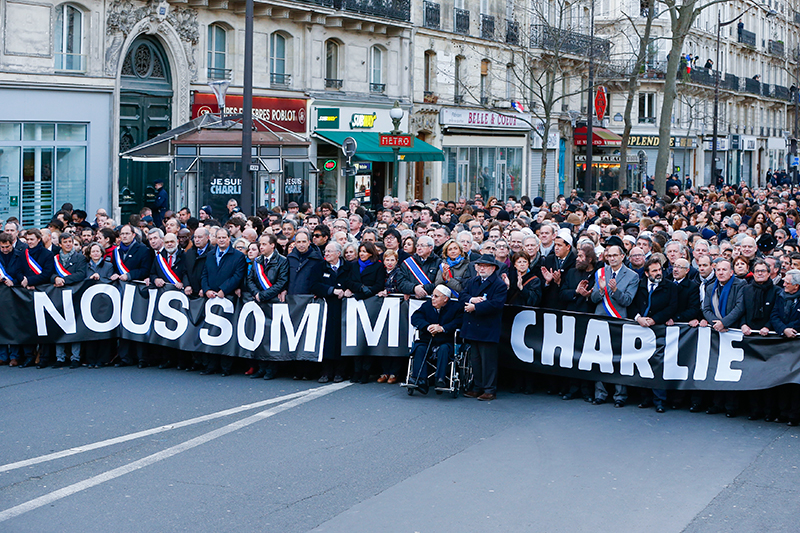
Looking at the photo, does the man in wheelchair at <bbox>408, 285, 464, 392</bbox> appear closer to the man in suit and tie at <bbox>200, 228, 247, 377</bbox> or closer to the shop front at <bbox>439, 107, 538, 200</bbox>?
the man in suit and tie at <bbox>200, 228, 247, 377</bbox>

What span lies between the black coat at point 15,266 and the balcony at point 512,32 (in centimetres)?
3220

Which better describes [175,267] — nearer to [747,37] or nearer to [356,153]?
[356,153]

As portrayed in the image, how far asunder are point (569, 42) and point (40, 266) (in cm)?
3594

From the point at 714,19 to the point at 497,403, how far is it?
60.5 meters

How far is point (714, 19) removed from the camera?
66500mm

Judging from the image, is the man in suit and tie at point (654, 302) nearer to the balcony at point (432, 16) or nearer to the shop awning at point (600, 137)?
the balcony at point (432, 16)

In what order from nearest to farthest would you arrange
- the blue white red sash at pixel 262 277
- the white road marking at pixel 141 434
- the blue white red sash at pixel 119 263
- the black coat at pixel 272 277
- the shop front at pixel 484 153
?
1. the white road marking at pixel 141 434
2. the black coat at pixel 272 277
3. the blue white red sash at pixel 262 277
4. the blue white red sash at pixel 119 263
5. the shop front at pixel 484 153

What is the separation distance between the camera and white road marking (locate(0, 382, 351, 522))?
7547mm

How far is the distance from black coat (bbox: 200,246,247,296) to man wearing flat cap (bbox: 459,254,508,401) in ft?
9.14

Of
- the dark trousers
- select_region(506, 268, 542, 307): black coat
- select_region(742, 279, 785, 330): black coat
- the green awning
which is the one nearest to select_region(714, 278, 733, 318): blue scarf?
select_region(742, 279, 785, 330): black coat

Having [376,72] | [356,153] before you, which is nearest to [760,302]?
[356,153]

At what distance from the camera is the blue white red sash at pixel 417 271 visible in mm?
12219

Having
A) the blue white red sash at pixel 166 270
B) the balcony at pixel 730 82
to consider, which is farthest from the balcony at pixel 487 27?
the blue white red sash at pixel 166 270

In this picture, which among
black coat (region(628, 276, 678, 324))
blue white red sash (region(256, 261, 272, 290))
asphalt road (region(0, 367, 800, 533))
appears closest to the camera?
asphalt road (region(0, 367, 800, 533))
